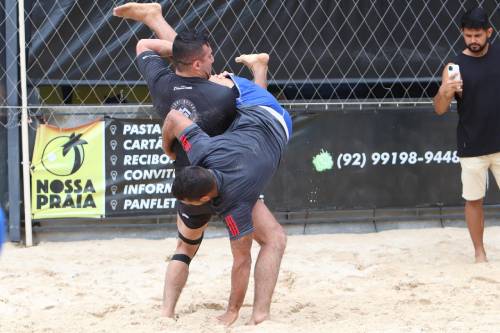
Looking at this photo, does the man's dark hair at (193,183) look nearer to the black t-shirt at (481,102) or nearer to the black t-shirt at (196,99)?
the black t-shirt at (196,99)

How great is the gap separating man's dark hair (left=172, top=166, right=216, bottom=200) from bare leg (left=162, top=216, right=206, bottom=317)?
0.75 m

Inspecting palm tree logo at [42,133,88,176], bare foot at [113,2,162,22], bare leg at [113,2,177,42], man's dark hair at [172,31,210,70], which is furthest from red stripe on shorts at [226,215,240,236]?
palm tree logo at [42,133,88,176]

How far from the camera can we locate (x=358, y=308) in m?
5.05

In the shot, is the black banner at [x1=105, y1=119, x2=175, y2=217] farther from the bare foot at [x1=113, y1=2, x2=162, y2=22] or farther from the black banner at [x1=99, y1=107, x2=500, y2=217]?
the bare foot at [x1=113, y1=2, x2=162, y2=22]

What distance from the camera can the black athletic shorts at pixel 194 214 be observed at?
182 inches

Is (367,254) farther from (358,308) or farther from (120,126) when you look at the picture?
(120,126)

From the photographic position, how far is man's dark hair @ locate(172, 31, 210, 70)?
15.1 ft

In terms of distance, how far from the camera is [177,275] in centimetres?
482

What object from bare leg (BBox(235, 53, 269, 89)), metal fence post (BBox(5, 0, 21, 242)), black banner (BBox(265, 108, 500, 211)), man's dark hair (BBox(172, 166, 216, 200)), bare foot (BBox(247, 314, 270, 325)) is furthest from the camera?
black banner (BBox(265, 108, 500, 211))

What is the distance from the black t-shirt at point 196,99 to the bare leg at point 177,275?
0.40 metres

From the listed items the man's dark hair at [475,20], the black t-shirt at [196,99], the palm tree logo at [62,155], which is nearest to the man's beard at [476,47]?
the man's dark hair at [475,20]

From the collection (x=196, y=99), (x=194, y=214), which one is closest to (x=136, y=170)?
(x=194, y=214)

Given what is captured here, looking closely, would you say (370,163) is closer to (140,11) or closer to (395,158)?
(395,158)

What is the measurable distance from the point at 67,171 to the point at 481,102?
3051mm
